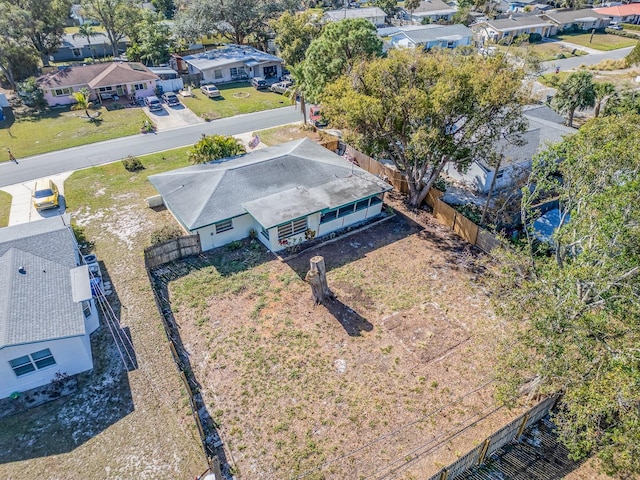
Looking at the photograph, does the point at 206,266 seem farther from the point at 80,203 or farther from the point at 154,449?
the point at 80,203

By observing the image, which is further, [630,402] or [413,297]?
[413,297]

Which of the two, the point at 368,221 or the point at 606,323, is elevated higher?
the point at 606,323

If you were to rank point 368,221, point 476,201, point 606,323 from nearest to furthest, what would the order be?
1. point 606,323
2. point 368,221
3. point 476,201

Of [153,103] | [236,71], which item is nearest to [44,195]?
[153,103]

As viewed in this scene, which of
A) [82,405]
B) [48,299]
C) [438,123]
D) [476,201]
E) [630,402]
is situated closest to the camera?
[630,402]

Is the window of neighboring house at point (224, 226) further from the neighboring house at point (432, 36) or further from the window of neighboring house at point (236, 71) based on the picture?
the neighboring house at point (432, 36)

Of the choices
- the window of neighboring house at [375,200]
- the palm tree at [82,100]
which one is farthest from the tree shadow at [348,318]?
the palm tree at [82,100]

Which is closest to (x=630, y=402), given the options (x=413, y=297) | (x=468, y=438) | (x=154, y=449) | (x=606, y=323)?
(x=606, y=323)
